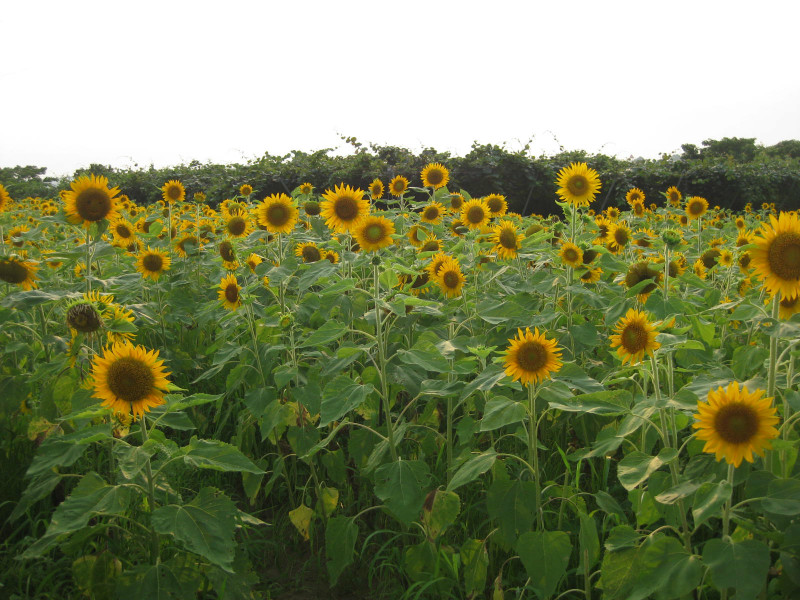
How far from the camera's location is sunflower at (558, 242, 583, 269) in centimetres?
320

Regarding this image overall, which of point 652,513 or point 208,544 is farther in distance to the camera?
point 652,513

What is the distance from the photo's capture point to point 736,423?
5.01ft

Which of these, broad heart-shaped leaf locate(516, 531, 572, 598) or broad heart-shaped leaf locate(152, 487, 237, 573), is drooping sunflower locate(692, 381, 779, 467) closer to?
broad heart-shaped leaf locate(516, 531, 572, 598)

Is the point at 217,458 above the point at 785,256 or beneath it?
beneath

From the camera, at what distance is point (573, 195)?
3873mm

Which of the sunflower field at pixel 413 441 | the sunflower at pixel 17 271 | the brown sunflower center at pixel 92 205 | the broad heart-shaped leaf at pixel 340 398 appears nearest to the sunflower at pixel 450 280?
the sunflower field at pixel 413 441

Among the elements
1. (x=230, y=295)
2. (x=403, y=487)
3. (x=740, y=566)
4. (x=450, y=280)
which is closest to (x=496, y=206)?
(x=450, y=280)

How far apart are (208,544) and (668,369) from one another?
5.37 ft

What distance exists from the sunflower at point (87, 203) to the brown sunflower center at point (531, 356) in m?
→ 2.20

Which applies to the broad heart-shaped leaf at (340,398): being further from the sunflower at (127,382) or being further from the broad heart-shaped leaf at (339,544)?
the sunflower at (127,382)

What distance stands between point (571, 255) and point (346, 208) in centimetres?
123

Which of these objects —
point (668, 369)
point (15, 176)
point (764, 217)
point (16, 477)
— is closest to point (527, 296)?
point (668, 369)

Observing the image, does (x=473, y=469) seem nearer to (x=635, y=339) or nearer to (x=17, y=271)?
(x=635, y=339)

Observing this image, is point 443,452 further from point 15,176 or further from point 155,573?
point 15,176
